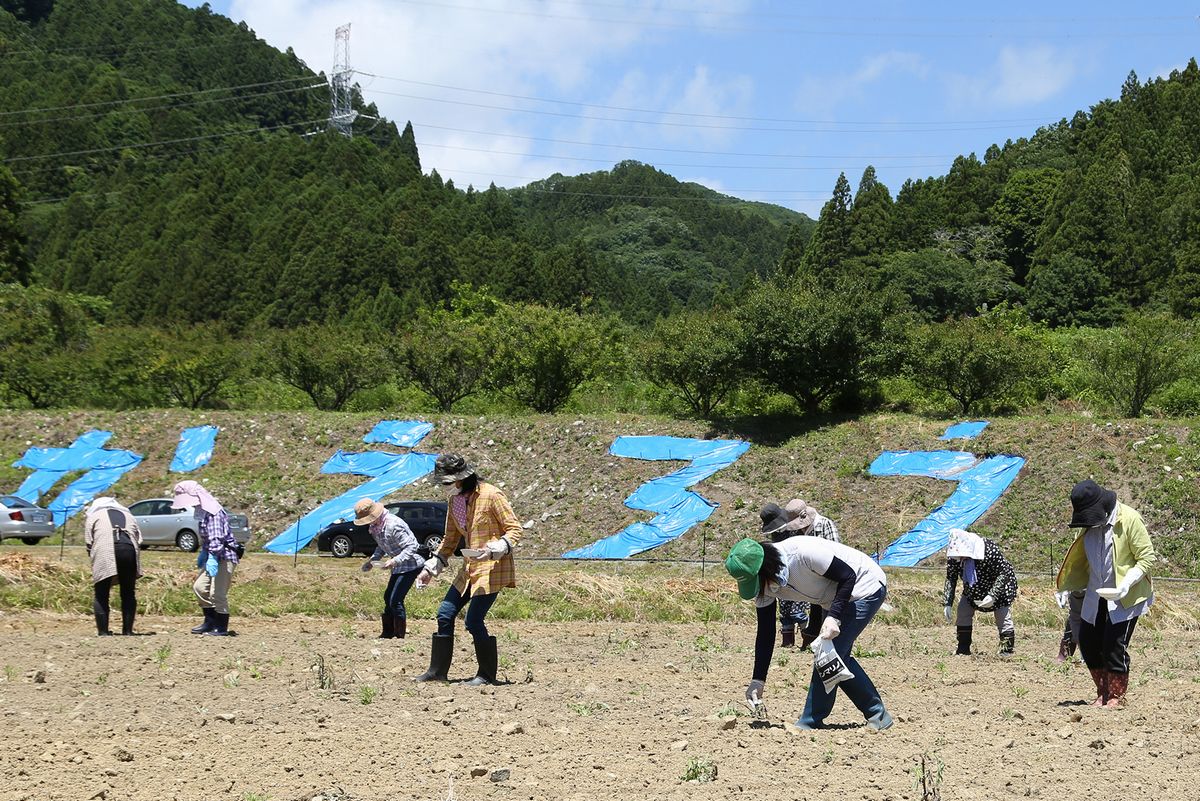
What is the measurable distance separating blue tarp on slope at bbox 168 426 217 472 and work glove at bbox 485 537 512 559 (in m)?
24.8

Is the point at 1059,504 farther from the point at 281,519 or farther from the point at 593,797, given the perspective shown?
the point at 593,797

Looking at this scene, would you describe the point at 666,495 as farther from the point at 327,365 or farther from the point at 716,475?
the point at 327,365

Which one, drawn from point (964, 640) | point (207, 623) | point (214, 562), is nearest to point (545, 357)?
point (207, 623)

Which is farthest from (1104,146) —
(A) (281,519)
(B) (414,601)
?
(B) (414,601)

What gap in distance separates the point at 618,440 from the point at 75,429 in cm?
1527

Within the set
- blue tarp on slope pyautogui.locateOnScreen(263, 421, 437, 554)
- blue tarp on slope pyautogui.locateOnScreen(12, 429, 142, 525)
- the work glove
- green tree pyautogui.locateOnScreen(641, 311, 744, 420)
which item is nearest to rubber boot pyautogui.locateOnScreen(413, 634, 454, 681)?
the work glove

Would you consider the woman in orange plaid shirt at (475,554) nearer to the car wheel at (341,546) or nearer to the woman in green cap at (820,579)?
the woman in green cap at (820,579)

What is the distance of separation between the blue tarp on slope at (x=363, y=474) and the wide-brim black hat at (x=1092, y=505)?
834 inches

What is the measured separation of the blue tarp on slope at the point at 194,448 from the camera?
1251 inches

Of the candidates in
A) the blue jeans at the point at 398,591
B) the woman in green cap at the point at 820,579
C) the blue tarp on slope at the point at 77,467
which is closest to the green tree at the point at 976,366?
the blue tarp on slope at the point at 77,467

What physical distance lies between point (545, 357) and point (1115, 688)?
29.7 metres

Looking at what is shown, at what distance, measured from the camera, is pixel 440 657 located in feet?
30.3

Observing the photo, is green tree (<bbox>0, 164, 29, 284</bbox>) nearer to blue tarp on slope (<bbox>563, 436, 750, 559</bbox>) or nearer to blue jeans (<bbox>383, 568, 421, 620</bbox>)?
blue tarp on slope (<bbox>563, 436, 750, 559</bbox>)

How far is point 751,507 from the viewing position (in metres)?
27.5
